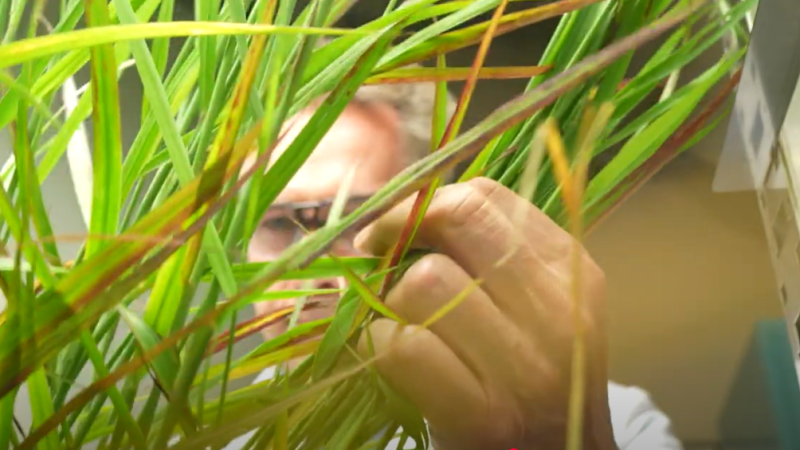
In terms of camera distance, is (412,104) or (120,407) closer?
(120,407)

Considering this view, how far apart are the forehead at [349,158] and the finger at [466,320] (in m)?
0.04

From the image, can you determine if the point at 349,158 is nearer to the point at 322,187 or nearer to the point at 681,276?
the point at 322,187

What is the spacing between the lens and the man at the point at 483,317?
22 centimetres

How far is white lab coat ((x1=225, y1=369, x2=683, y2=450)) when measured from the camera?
0.26 metres

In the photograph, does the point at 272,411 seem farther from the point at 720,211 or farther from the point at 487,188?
the point at 720,211

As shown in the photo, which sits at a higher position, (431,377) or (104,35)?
(104,35)

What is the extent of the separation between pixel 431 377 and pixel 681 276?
0.51 ft

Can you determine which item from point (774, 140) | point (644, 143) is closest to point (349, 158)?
point (644, 143)

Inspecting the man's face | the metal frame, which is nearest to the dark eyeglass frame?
the man's face

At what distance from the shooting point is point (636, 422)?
284 millimetres

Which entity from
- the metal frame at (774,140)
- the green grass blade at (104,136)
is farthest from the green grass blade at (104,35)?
the metal frame at (774,140)

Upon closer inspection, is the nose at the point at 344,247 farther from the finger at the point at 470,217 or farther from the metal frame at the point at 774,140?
the metal frame at the point at 774,140

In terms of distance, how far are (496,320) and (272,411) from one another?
8 cm

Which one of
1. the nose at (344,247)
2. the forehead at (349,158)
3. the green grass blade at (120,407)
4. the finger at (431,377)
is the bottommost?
the finger at (431,377)
